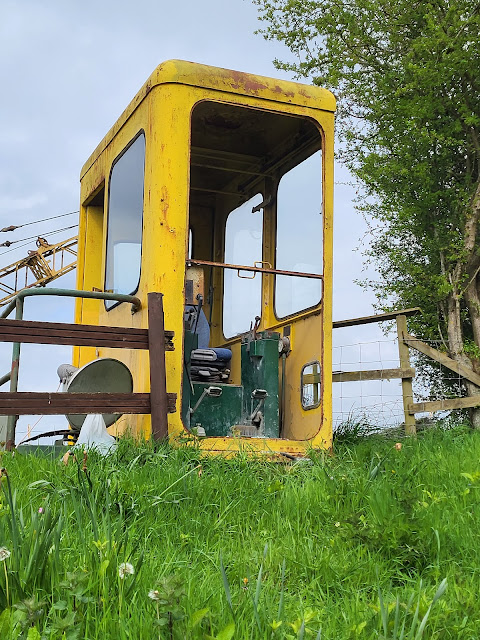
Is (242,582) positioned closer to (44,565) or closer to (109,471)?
(44,565)

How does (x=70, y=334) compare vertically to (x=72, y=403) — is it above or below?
above

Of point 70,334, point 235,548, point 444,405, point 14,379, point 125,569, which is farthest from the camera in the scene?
point 444,405

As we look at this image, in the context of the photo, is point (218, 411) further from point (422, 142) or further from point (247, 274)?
point (422, 142)

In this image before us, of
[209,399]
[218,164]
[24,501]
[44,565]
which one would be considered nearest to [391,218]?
[218,164]

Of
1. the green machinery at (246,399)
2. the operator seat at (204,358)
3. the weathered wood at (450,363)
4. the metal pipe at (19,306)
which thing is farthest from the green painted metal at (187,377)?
the weathered wood at (450,363)

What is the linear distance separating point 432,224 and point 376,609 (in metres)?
11.9

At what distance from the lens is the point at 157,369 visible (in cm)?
511

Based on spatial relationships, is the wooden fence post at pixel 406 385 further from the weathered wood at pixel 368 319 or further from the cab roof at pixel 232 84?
the cab roof at pixel 232 84

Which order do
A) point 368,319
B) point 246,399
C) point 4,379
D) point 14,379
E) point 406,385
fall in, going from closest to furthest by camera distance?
point 14,379
point 246,399
point 4,379
point 368,319
point 406,385

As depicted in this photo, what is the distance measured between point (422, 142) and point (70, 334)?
979 centimetres

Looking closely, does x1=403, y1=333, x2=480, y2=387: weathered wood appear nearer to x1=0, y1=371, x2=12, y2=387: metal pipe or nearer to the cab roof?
the cab roof

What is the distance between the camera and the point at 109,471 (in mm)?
3973

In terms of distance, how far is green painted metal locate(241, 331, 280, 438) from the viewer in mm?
6066

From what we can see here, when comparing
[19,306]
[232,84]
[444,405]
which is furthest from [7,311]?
[444,405]
